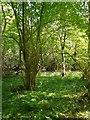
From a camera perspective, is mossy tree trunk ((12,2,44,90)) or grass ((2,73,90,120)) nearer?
grass ((2,73,90,120))

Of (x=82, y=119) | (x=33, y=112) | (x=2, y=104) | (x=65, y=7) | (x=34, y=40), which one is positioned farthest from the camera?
(x=34, y=40)

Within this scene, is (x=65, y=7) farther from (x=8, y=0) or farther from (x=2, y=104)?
(x=2, y=104)

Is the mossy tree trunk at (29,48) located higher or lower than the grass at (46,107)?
higher

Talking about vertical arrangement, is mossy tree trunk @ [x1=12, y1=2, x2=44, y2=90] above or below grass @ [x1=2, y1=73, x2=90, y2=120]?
above

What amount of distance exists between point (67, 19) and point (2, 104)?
272cm

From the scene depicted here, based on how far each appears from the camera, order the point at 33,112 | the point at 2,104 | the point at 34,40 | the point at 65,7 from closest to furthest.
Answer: the point at 33,112 → the point at 2,104 → the point at 65,7 → the point at 34,40

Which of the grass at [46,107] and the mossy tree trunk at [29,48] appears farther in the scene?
the mossy tree trunk at [29,48]

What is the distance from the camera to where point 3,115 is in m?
3.96

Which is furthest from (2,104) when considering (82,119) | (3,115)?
(82,119)

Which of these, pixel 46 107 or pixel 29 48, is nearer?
pixel 46 107

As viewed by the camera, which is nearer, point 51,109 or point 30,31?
point 51,109

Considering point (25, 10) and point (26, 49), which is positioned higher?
point (25, 10)

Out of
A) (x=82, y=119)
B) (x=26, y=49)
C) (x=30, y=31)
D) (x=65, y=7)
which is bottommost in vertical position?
(x=82, y=119)

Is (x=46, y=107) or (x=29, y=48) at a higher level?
(x=29, y=48)
